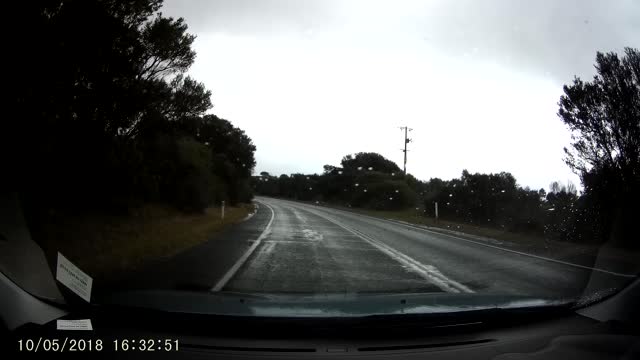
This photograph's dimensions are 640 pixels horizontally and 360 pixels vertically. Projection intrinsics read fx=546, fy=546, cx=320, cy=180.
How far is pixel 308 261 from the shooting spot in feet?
39.5

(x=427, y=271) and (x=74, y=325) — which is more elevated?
(x=74, y=325)

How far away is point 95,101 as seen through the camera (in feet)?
45.6

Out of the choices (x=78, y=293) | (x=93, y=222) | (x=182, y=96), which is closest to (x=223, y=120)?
(x=182, y=96)

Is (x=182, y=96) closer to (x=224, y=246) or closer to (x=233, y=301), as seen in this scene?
(x=224, y=246)

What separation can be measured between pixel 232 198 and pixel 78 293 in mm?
43279

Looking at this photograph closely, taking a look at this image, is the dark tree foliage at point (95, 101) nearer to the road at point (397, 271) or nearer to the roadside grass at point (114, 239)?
the roadside grass at point (114, 239)

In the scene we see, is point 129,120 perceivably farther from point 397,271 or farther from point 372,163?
point 372,163

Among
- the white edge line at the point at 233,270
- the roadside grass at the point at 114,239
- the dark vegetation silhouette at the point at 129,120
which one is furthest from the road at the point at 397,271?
the dark vegetation silhouette at the point at 129,120

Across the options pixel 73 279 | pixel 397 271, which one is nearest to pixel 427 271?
pixel 397 271

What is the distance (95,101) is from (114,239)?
366cm

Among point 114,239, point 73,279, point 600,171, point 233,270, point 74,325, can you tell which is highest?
point 600,171

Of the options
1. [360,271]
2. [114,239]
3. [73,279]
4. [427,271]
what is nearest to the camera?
[73,279]

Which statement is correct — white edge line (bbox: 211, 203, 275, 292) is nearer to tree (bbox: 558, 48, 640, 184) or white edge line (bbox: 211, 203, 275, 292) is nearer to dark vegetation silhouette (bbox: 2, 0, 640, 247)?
dark vegetation silhouette (bbox: 2, 0, 640, 247)

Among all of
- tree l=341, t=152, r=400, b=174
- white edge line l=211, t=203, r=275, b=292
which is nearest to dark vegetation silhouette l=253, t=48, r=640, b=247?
white edge line l=211, t=203, r=275, b=292
